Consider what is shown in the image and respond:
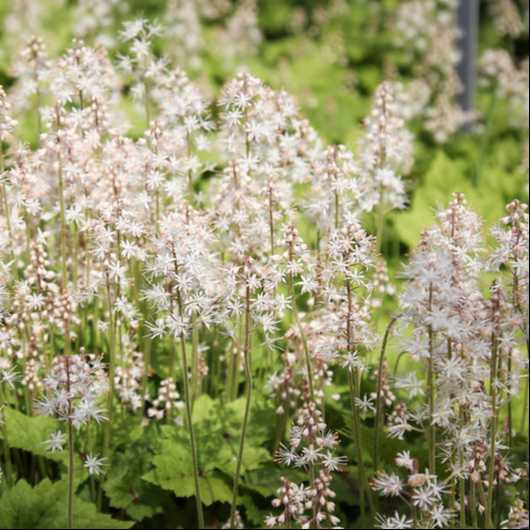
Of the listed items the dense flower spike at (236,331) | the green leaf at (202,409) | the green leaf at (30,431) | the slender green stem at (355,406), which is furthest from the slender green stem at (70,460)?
the slender green stem at (355,406)

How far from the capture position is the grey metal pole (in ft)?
25.9

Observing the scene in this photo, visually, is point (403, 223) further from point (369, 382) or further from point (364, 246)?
point (364, 246)

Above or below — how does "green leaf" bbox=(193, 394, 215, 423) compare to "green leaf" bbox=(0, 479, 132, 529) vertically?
above

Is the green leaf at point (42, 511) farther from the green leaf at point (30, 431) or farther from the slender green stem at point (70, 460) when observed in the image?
the green leaf at point (30, 431)

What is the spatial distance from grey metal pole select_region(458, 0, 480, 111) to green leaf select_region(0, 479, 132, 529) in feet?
20.4

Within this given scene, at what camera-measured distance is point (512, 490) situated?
2.92 metres

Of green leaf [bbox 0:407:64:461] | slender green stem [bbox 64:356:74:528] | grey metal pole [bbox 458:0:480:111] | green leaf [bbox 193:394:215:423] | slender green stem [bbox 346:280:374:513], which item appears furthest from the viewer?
grey metal pole [bbox 458:0:480:111]

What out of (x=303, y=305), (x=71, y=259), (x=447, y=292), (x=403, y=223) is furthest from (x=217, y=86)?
(x=447, y=292)

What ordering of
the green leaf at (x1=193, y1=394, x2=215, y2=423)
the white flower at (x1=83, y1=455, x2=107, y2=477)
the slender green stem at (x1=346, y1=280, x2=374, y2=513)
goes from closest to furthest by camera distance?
1. the slender green stem at (x1=346, y1=280, x2=374, y2=513)
2. the white flower at (x1=83, y1=455, x2=107, y2=477)
3. the green leaf at (x1=193, y1=394, x2=215, y2=423)

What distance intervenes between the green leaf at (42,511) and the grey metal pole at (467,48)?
622 centimetres

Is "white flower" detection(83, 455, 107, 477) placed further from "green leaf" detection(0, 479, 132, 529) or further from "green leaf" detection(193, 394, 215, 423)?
"green leaf" detection(193, 394, 215, 423)

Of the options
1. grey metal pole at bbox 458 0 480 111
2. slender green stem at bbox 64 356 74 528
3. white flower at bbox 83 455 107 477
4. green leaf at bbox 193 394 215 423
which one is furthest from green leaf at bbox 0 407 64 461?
grey metal pole at bbox 458 0 480 111

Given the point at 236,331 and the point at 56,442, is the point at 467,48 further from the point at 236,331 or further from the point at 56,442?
the point at 56,442

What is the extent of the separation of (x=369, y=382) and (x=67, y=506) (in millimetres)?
1210
